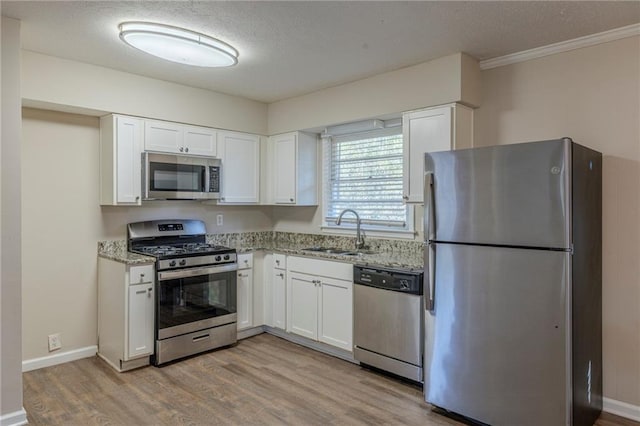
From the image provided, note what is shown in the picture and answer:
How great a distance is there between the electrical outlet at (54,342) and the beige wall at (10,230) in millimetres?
1025

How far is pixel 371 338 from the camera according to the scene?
334 cm

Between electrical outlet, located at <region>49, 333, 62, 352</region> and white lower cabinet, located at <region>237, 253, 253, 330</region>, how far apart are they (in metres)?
1.53

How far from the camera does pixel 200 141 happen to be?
13.5 feet

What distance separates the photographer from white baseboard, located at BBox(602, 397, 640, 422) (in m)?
2.64

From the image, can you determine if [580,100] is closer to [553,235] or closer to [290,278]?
[553,235]

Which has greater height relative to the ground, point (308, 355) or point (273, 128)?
point (273, 128)

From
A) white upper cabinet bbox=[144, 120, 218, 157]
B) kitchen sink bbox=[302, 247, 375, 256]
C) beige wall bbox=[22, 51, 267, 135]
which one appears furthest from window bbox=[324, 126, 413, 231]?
white upper cabinet bbox=[144, 120, 218, 157]

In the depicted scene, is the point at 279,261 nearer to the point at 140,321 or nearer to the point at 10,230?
the point at 140,321

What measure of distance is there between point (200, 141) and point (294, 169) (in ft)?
3.29

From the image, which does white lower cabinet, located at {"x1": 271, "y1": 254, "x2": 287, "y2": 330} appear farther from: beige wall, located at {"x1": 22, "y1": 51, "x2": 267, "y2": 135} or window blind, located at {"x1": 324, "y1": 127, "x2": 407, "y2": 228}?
beige wall, located at {"x1": 22, "y1": 51, "x2": 267, "y2": 135}

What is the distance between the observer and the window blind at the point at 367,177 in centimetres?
399

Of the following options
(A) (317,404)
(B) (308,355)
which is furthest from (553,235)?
(B) (308,355)

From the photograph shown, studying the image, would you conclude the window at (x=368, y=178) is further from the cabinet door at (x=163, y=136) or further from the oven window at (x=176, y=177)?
the cabinet door at (x=163, y=136)

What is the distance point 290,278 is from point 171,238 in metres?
1.23
